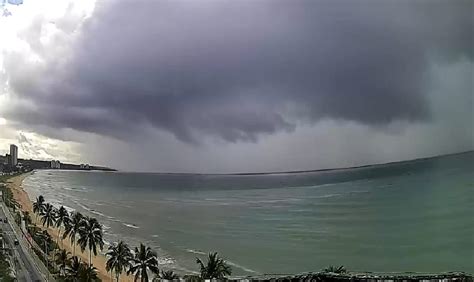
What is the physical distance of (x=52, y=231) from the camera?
29.7m

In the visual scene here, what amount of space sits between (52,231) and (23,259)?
9.61m

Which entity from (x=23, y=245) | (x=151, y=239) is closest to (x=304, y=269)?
(x=151, y=239)

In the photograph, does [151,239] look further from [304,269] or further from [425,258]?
[425,258]

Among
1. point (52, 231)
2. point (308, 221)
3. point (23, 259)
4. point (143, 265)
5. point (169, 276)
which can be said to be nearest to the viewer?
point (169, 276)

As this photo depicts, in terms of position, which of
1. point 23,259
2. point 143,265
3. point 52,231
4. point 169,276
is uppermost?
point 169,276

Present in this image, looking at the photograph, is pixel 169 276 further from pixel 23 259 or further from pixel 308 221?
pixel 308 221

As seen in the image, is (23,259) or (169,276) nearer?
(169,276)

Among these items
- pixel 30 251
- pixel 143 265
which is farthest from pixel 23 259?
pixel 143 265

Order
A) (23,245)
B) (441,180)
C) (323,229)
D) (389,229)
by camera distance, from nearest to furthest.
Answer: (23,245) → (323,229) → (389,229) → (441,180)

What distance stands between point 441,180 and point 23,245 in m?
44.9

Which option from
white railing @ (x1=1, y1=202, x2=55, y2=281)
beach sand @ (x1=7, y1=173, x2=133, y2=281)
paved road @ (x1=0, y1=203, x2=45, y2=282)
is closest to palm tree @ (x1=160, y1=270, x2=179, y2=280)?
white railing @ (x1=1, y1=202, x2=55, y2=281)

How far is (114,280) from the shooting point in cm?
2091

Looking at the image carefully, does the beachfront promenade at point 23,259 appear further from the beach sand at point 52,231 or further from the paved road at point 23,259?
the beach sand at point 52,231

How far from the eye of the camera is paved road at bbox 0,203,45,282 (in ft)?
57.1
